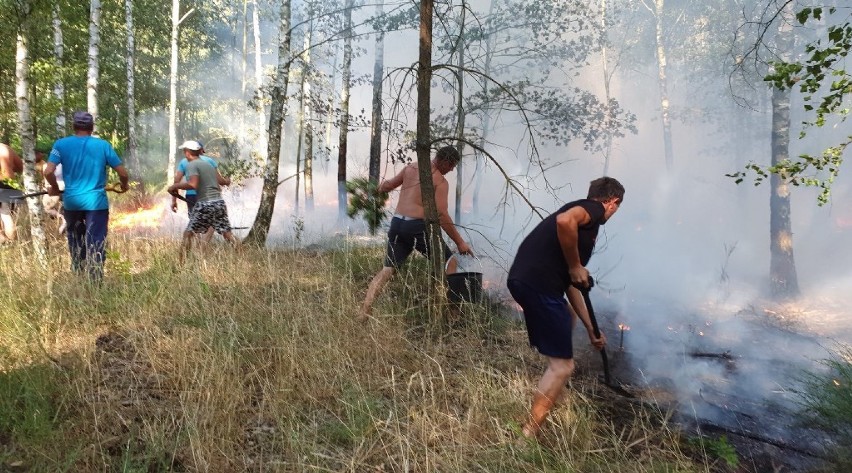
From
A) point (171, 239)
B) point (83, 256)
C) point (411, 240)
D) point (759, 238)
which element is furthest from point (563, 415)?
point (759, 238)

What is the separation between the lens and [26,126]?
4715mm

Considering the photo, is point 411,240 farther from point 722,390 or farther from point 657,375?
point 722,390

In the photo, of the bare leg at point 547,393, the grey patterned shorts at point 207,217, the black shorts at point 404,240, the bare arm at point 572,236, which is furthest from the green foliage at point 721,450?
the grey patterned shorts at point 207,217

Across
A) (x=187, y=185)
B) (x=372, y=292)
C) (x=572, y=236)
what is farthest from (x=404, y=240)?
(x=187, y=185)

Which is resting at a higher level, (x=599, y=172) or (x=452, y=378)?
(x=599, y=172)

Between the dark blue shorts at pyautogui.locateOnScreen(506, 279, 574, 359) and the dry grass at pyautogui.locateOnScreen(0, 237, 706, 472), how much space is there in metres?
0.39

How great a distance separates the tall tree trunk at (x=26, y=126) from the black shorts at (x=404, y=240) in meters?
3.25

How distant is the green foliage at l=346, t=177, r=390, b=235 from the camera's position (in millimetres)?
6000

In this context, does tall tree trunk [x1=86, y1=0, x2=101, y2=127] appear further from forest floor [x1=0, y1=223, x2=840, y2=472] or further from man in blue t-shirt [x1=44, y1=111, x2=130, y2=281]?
forest floor [x1=0, y1=223, x2=840, y2=472]

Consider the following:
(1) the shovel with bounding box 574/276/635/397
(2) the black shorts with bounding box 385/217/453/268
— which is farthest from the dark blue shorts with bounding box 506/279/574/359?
(2) the black shorts with bounding box 385/217/453/268

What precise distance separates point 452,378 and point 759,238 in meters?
18.9

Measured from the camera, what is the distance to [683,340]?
724 cm

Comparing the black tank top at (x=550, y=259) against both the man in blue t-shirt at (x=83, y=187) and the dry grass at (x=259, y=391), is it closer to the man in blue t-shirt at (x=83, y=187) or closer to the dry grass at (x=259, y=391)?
the dry grass at (x=259, y=391)

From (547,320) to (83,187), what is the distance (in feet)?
14.1
